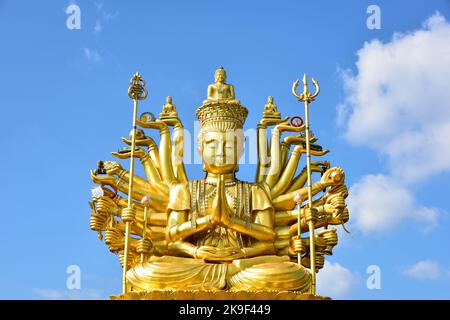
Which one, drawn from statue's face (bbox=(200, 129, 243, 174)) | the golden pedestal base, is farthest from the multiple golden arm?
the golden pedestal base

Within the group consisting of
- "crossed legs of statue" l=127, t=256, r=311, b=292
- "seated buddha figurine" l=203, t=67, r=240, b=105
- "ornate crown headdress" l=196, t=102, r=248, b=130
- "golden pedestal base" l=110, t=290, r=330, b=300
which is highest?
"seated buddha figurine" l=203, t=67, r=240, b=105

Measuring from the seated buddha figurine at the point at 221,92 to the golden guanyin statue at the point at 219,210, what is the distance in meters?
0.02

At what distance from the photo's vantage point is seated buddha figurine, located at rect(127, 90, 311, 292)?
8.03 metres

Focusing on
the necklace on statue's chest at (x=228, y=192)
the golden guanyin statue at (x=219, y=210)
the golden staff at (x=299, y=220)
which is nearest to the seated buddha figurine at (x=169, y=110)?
the golden guanyin statue at (x=219, y=210)

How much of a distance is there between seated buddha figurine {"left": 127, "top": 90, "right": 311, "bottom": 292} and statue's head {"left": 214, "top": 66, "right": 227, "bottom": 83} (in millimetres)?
15

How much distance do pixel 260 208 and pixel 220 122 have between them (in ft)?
4.57

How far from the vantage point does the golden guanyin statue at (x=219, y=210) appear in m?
8.10

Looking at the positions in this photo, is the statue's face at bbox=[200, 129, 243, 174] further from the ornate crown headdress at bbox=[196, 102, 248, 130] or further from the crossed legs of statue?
the crossed legs of statue

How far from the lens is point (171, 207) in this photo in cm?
928

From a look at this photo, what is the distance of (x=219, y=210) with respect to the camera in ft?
28.2

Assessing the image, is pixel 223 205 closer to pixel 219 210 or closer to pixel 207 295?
pixel 219 210
